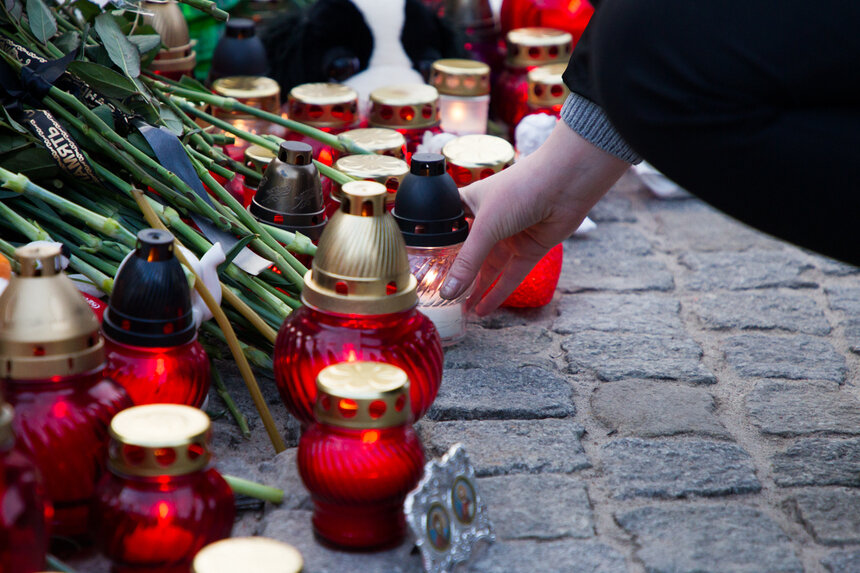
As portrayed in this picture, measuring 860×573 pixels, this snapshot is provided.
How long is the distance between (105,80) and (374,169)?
0.49 metres

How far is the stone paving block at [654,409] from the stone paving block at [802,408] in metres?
0.08

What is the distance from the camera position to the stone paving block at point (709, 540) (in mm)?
1191

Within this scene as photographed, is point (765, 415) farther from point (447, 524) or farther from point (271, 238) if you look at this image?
point (271, 238)

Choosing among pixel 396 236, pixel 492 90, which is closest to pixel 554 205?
pixel 396 236

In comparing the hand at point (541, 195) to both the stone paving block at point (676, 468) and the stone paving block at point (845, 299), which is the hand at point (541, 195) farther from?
the stone paving block at point (845, 299)

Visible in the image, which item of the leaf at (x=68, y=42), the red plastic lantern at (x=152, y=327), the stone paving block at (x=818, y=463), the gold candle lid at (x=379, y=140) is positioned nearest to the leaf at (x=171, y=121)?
the leaf at (x=68, y=42)

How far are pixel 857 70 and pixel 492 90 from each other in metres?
1.82

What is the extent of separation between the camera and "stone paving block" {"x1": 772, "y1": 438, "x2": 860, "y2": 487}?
141 cm


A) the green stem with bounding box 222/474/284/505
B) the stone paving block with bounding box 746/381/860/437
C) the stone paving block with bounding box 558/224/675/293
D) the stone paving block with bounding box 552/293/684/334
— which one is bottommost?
the stone paving block with bounding box 558/224/675/293

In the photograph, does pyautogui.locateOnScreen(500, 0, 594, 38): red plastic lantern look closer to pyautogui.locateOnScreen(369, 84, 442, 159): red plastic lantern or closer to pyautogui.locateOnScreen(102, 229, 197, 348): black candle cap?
pyautogui.locateOnScreen(369, 84, 442, 159): red plastic lantern

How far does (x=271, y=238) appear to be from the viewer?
1.55 metres

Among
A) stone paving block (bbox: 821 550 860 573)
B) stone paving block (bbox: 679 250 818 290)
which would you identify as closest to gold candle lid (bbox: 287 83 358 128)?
stone paving block (bbox: 679 250 818 290)

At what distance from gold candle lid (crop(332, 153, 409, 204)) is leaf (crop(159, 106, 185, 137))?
0.29 meters

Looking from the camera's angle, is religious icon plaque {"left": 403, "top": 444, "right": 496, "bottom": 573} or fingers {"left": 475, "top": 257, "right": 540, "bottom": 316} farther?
fingers {"left": 475, "top": 257, "right": 540, "bottom": 316}
